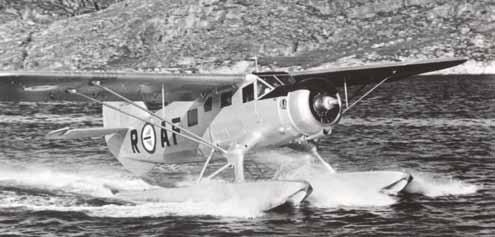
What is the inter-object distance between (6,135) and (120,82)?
2751cm

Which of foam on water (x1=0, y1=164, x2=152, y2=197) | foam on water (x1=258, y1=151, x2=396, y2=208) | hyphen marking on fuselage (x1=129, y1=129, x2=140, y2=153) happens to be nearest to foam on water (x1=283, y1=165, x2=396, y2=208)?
foam on water (x1=258, y1=151, x2=396, y2=208)

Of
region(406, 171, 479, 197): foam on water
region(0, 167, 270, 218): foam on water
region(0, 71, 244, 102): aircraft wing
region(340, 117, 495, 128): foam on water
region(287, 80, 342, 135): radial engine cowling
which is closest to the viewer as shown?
region(287, 80, 342, 135): radial engine cowling

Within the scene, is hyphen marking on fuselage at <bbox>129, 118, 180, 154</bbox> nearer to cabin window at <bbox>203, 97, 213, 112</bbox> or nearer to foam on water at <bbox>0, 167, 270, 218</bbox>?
cabin window at <bbox>203, 97, 213, 112</bbox>

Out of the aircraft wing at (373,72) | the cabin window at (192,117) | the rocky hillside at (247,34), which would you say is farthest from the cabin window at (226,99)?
the rocky hillside at (247,34)

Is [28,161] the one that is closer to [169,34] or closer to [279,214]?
[279,214]

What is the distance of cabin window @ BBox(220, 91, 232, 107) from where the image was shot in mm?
20375

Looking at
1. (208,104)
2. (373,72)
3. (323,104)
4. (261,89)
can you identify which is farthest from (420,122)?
(323,104)

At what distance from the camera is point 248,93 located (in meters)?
19.7

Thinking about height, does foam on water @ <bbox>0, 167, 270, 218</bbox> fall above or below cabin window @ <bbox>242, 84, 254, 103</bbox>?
below

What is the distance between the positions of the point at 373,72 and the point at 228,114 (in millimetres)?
4230

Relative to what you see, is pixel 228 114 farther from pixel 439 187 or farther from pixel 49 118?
pixel 49 118

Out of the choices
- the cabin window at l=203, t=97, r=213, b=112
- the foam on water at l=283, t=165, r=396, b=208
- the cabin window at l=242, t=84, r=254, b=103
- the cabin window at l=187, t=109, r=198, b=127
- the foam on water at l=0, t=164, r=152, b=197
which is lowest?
the foam on water at l=0, t=164, r=152, b=197

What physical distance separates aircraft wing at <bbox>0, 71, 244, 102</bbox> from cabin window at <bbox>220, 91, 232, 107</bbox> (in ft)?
0.88

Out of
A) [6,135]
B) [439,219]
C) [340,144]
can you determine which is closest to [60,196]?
[439,219]
